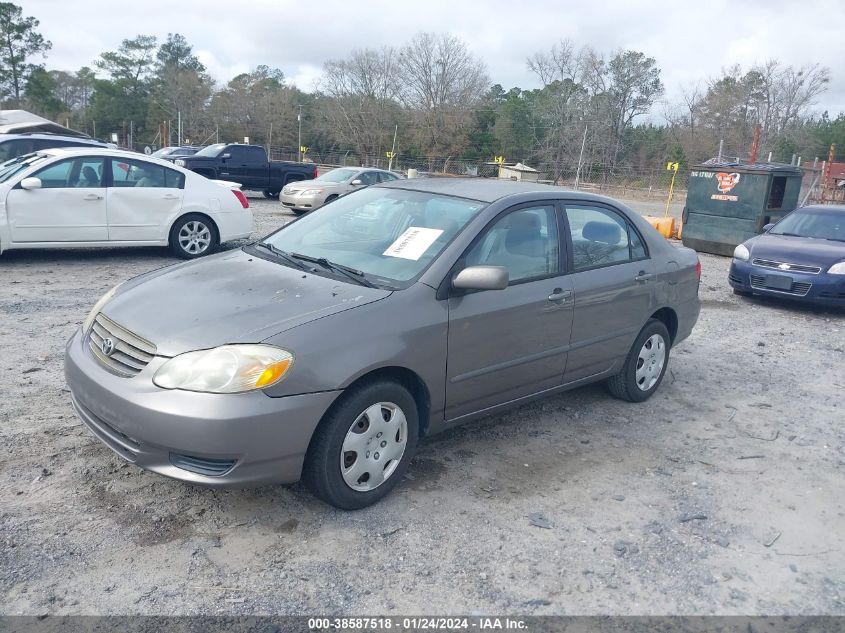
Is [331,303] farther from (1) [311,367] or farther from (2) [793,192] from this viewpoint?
(2) [793,192]

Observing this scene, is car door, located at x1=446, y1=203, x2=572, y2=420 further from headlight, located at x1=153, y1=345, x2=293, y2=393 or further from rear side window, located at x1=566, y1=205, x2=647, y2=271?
headlight, located at x1=153, y1=345, x2=293, y2=393

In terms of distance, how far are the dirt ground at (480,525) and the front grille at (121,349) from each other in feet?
2.20

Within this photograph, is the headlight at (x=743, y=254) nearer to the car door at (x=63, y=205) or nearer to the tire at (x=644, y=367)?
the tire at (x=644, y=367)

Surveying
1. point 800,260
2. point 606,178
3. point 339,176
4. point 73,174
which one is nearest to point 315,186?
point 339,176

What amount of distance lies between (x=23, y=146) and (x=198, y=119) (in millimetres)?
58747

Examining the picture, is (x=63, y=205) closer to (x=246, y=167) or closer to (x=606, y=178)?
(x=246, y=167)

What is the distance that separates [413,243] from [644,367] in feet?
7.63

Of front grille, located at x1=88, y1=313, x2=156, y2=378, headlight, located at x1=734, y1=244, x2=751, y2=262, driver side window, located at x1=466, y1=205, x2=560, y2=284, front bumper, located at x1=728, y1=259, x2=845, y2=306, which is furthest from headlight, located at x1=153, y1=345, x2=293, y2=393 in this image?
headlight, located at x1=734, y1=244, x2=751, y2=262

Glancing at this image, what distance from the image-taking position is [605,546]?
3.34 m

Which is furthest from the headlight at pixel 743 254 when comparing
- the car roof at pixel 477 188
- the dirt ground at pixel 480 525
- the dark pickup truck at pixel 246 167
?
the dark pickup truck at pixel 246 167

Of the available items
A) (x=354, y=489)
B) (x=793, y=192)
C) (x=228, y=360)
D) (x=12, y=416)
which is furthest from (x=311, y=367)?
(x=793, y=192)

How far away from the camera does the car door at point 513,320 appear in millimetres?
3793

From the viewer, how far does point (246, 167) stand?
1991 centimetres

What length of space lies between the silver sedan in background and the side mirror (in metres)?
12.9
